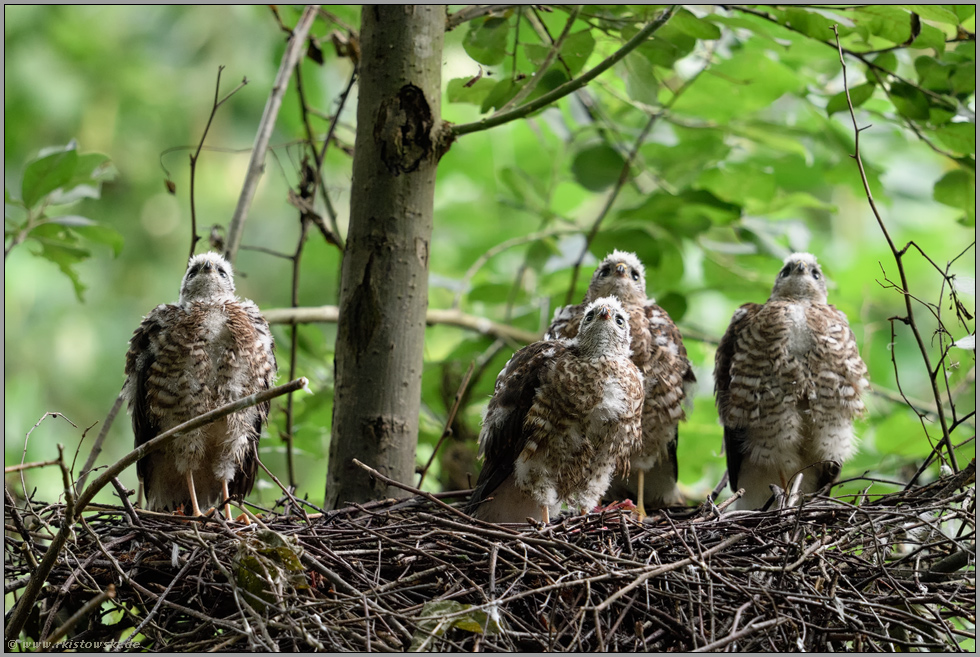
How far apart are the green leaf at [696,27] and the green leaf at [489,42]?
0.69 meters

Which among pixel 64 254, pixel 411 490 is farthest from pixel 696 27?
pixel 64 254

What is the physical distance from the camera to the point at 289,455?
3.76m

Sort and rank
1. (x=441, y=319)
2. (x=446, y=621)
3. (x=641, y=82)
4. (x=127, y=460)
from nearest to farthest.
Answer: (x=127, y=460), (x=446, y=621), (x=641, y=82), (x=441, y=319)

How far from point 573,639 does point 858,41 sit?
9.26 ft

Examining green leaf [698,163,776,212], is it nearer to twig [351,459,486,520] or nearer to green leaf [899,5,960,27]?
green leaf [899,5,960,27]

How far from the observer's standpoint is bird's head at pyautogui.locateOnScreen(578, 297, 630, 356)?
3168 millimetres

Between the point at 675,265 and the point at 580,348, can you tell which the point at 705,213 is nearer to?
the point at 675,265

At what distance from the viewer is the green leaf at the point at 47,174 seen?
11.0ft

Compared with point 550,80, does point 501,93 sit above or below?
below

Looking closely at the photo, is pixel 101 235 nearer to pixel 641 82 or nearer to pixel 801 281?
pixel 641 82

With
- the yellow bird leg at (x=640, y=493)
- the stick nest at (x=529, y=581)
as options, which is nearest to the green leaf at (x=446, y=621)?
the stick nest at (x=529, y=581)

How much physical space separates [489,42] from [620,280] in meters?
1.23

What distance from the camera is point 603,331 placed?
10.4 ft

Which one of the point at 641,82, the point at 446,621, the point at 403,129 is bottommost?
the point at 446,621
